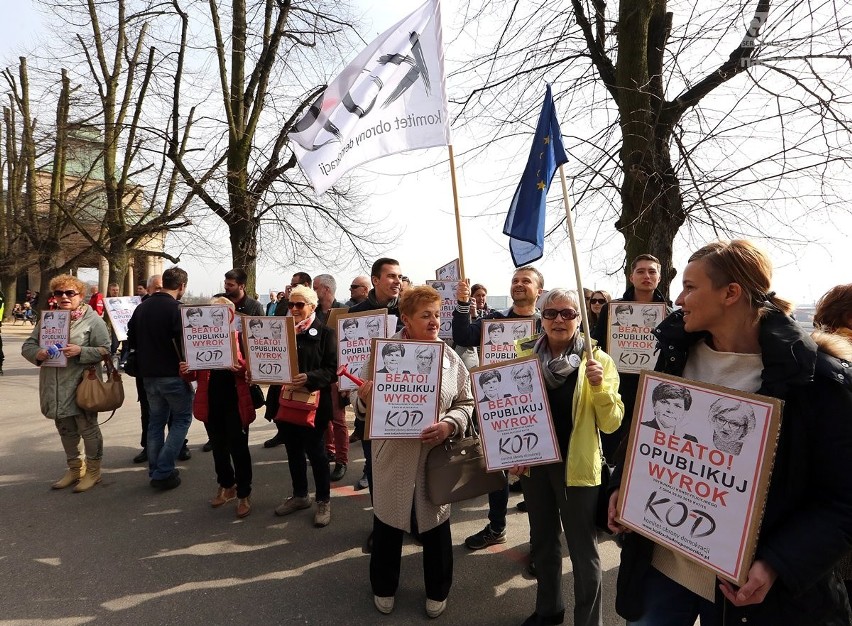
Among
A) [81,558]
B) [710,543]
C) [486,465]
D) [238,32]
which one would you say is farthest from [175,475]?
[238,32]

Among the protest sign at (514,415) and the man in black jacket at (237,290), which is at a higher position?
the man in black jacket at (237,290)

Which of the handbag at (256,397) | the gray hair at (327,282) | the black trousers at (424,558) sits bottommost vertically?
the black trousers at (424,558)

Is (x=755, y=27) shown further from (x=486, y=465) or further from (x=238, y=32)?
(x=238, y=32)

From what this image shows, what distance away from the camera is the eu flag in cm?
318

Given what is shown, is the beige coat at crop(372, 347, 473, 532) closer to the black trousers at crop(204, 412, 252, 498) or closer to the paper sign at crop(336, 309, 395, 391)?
the paper sign at crop(336, 309, 395, 391)

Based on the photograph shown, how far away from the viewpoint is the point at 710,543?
5.41 ft

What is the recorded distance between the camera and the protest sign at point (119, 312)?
30.0 feet

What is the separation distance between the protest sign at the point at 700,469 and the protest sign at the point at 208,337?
3.62 meters

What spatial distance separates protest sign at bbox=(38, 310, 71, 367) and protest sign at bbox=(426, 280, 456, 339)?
3.70 m

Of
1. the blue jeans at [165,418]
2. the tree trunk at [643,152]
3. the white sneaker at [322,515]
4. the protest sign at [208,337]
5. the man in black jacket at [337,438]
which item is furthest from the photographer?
the tree trunk at [643,152]

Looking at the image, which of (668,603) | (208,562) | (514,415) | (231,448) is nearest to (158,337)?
(231,448)

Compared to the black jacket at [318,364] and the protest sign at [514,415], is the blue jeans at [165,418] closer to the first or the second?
the black jacket at [318,364]

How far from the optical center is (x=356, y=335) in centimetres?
446

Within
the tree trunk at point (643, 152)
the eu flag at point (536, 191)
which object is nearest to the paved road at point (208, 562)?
the eu flag at point (536, 191)
